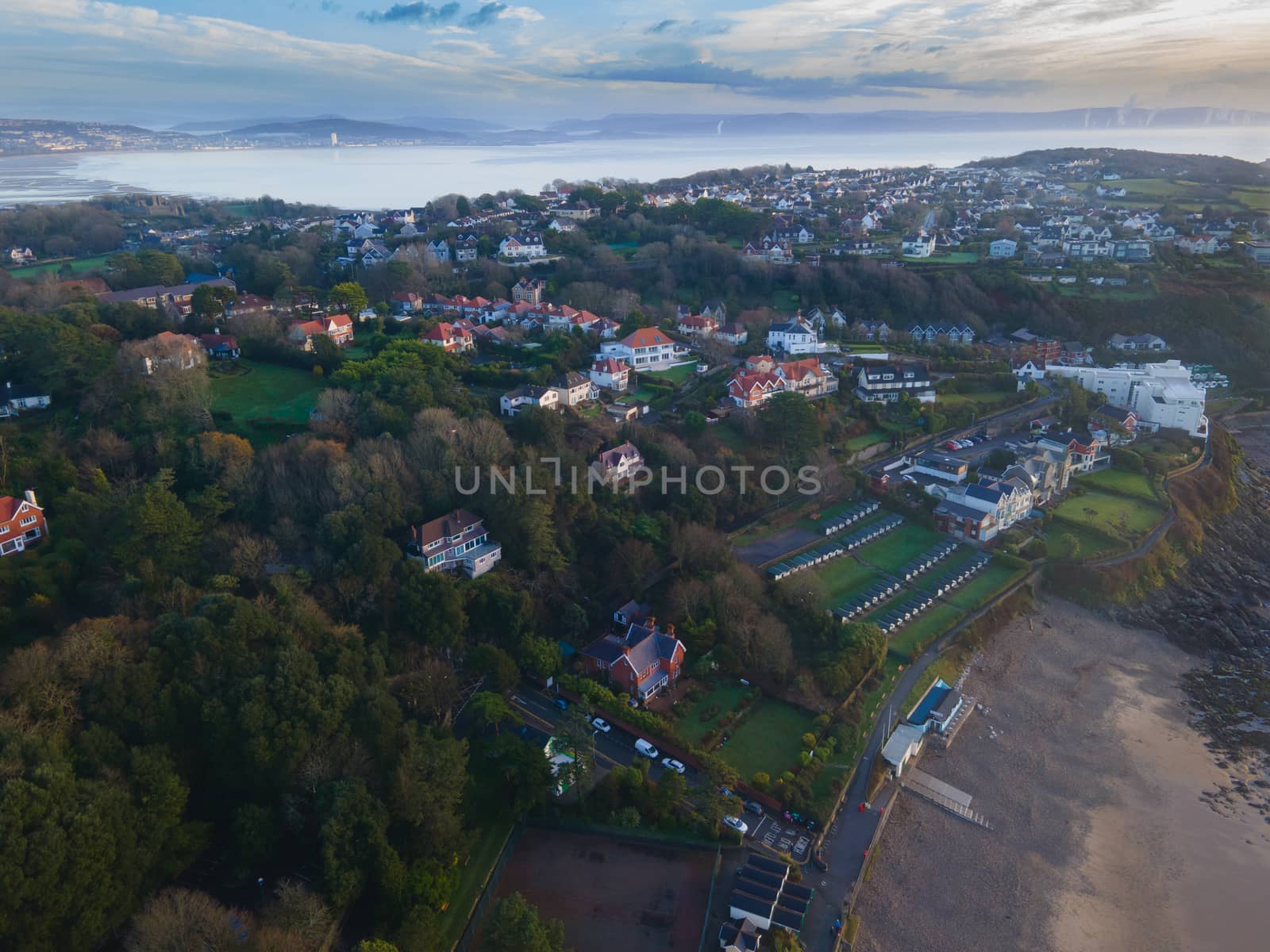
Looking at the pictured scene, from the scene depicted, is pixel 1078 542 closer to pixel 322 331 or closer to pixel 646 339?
pixel 646 339

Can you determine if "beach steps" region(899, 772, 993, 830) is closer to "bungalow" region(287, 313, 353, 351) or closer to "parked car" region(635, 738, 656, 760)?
"parked car" region(635, 738, 656, 760)

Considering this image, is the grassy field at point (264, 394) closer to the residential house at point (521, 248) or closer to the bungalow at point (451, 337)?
the bungalow at point (451, 337)

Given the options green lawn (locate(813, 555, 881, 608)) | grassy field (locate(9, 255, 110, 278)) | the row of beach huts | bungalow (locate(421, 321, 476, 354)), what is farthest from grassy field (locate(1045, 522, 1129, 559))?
grassy field (locate(9, 255, 110, 278))

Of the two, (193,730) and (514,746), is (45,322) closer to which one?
(193,730)

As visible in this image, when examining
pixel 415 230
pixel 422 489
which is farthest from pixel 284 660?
pixel 415 230

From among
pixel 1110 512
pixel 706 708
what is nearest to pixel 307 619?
pixel 706 708

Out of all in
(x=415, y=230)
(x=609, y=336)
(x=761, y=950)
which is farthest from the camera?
(x=415, y=230)
